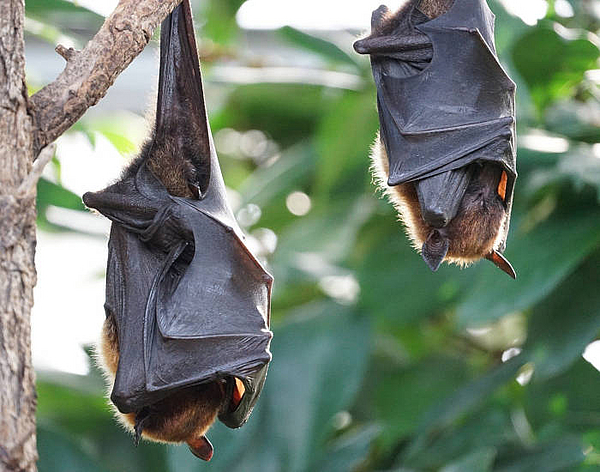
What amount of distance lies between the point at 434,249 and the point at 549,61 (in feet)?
6.53

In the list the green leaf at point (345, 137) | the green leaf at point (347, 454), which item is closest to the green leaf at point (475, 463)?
the green leaf at point (347, 454)

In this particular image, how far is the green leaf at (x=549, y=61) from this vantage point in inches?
141

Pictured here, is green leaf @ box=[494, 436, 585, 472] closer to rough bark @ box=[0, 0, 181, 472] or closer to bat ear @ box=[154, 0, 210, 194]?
bat ear @ box=[154, 0, 210, 194]

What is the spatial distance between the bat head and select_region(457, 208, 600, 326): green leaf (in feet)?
2.71

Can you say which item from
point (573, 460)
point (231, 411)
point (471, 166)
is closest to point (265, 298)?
point (231, 411)

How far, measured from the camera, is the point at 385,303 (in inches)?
152

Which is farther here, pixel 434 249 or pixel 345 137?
pixel 345 137

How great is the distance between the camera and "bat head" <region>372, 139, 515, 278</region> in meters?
2.13

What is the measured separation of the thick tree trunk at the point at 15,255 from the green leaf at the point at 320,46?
8.79 feet

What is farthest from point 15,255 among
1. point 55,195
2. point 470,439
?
point 470,439

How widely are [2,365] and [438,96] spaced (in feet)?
4.27

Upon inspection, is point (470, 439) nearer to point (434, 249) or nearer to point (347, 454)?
point (347, 454)

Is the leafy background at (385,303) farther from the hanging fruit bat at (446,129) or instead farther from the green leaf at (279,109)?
the hanging fruit bat at (446,129)

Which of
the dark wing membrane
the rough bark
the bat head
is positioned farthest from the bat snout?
the rough bark
